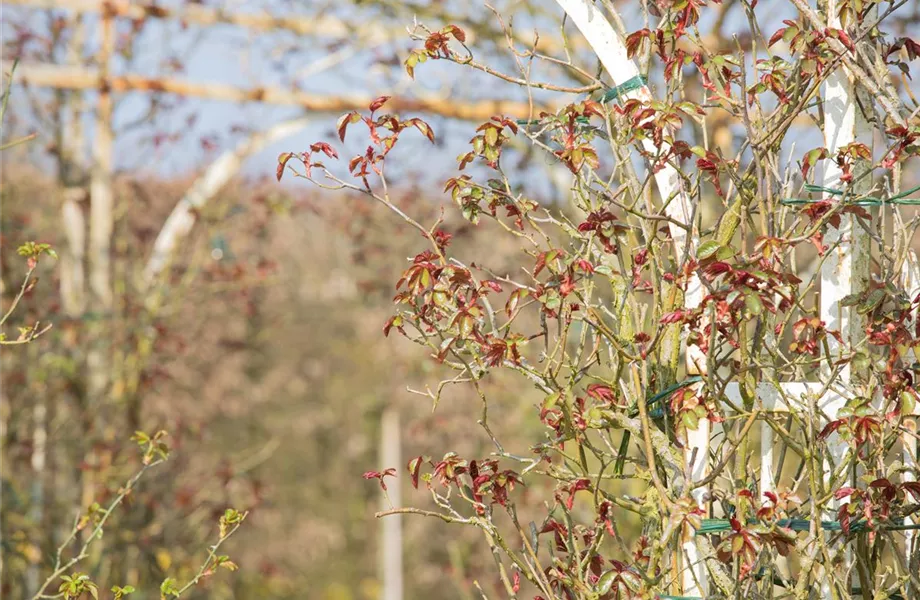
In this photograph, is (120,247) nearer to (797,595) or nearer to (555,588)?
(555,588)

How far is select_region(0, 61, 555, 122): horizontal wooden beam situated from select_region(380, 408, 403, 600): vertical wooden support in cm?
484

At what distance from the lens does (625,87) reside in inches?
72.5

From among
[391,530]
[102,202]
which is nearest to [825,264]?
[102,202]

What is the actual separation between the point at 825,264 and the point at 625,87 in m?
0.49

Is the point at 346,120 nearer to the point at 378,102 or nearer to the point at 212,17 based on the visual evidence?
the point at 378,102

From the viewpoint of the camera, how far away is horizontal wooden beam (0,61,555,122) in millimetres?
4586

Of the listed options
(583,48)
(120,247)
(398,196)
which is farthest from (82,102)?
(583,48)

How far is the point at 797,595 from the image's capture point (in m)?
1.67

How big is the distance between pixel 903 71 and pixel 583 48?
327cm

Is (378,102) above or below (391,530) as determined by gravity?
below

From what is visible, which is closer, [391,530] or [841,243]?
[841,243]

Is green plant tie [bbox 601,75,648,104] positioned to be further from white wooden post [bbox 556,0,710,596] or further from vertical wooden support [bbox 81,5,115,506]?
vertical wooden support [bbox 81,5,115,506]

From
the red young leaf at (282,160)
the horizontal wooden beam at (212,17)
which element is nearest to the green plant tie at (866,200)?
the red young leaf at (282,160)

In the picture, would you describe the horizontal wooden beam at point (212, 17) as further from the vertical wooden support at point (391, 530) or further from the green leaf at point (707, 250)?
the vertical wooden support at point (391, 530)
